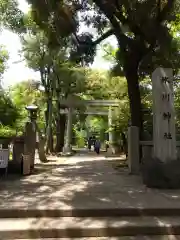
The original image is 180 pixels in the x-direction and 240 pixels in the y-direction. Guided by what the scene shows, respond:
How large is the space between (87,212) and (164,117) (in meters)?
4.48

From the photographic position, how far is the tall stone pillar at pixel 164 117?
8989mm

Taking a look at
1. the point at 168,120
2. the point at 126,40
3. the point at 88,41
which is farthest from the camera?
the point at 88,41

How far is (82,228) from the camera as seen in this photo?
489 centimetres

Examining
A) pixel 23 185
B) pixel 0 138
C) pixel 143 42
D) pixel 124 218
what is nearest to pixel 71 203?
pixel 124 218

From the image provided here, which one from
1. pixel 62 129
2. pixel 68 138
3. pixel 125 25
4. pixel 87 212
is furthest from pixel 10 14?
pixel 62 129

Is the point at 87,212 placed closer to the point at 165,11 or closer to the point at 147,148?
→ the point at 147,148

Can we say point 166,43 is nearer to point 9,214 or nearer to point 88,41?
point 88,41

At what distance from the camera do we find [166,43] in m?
11.3

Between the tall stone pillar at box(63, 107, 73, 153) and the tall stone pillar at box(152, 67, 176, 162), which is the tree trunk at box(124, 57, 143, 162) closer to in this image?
the tall stone pillar at box(152, 67, 176, 162)

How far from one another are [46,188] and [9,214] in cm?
236

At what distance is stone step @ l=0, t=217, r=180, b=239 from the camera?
15.7 ft

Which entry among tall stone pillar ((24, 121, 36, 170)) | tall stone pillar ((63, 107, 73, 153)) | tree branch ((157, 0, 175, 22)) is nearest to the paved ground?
tall stone pillar ((24, 121, 36, 170))

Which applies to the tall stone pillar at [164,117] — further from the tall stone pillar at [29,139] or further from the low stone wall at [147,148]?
the tall stone pillar at [29,139]

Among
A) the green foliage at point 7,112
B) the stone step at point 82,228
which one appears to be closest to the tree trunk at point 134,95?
the green foliage at point 7,112
